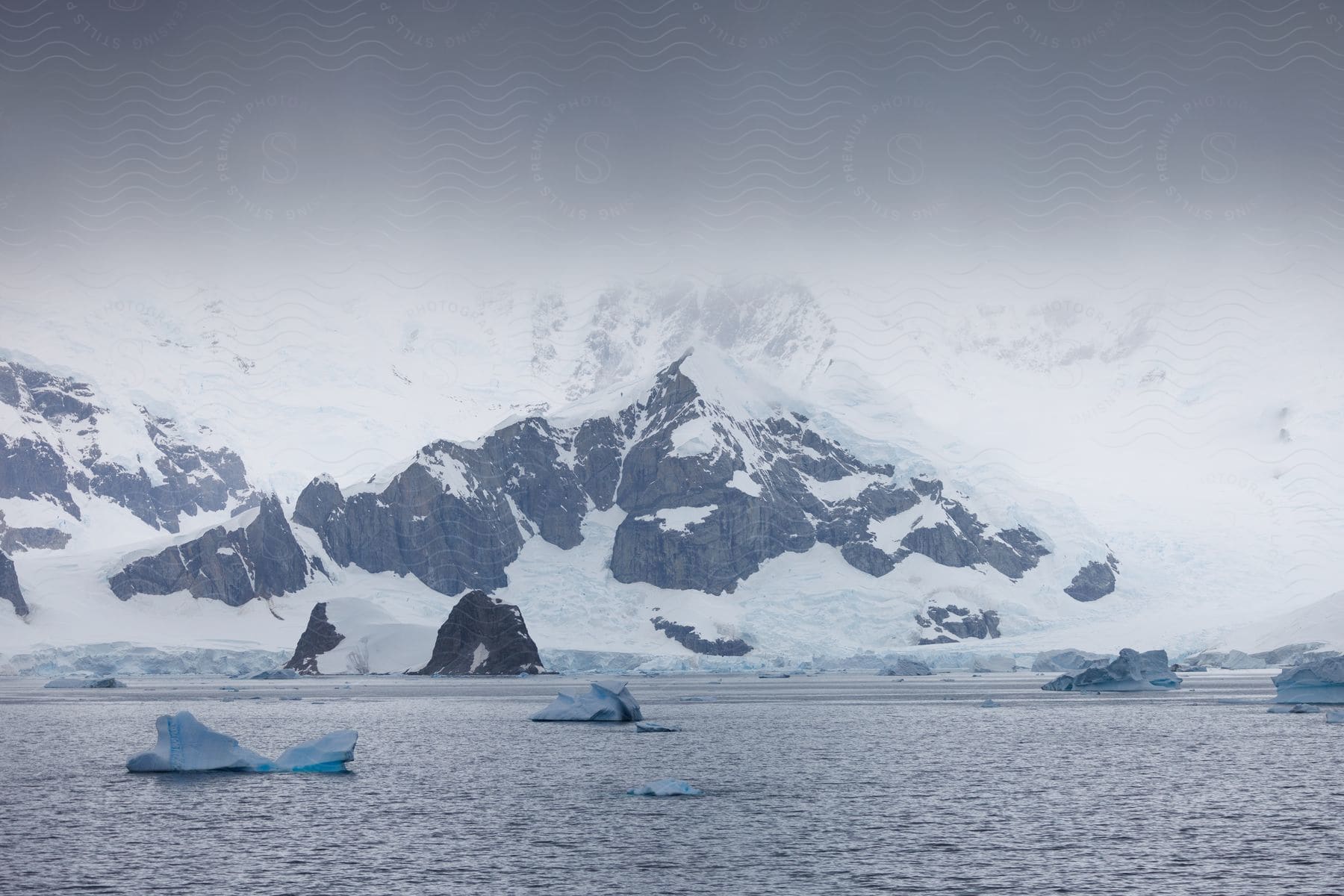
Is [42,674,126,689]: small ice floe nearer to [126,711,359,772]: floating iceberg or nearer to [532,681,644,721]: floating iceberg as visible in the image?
[532,681,644,721]: floating iceberg

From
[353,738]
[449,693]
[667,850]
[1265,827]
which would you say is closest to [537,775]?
[353,738]

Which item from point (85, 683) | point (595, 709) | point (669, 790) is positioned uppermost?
point (85, 683)

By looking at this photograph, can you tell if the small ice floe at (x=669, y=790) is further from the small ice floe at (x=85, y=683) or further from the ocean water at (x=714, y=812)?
the small ice floe at (x=85, y=683)

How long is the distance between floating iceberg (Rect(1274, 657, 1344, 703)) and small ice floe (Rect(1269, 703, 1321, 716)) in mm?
542

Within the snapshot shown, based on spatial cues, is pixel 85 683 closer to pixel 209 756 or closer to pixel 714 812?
pixel 209 756

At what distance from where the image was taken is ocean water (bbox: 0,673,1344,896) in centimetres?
3841

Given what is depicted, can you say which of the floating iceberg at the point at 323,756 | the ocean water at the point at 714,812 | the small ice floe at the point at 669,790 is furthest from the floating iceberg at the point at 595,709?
the small ice floe at the point at 669,790

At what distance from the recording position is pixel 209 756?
209ft

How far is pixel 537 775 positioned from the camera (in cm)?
6384

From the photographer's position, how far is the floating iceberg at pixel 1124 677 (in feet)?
481

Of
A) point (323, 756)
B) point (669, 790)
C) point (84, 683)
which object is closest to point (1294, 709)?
point (669, 790)

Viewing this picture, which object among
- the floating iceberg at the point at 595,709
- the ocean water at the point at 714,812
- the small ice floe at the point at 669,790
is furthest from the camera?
the floating iceberg at the point at 595,709

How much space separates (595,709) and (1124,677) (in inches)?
2793

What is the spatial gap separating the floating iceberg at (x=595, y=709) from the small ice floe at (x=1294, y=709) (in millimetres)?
47055
